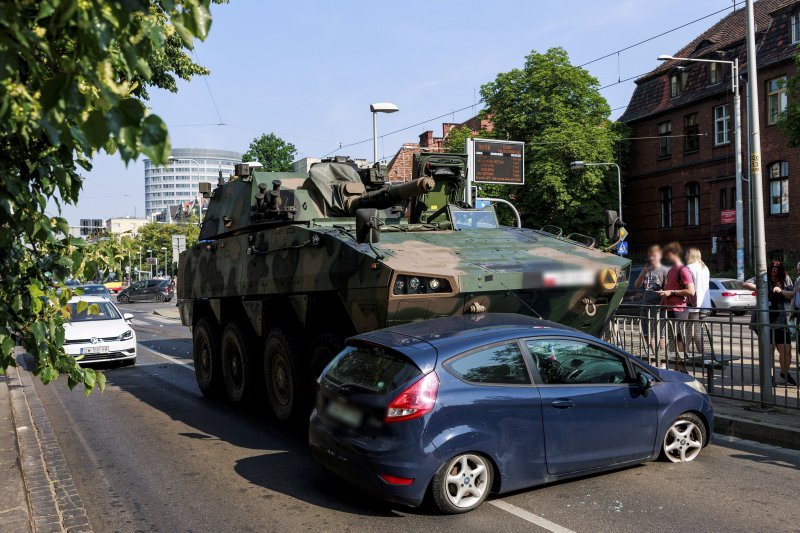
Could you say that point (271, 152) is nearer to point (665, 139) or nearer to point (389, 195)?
point (665, 139)

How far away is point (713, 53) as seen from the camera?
39.3 meters

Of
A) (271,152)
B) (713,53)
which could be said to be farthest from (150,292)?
(713,53)

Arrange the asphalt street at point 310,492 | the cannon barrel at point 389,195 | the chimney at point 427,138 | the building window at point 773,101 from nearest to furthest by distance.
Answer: the asphalt street at point 310,492 < the cannon barrel at point 389,195 < the building window at point 773,101 < the chimney at point 427,138

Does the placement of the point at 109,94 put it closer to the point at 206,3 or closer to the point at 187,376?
the point at 206,3

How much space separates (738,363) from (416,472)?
570 centimetres

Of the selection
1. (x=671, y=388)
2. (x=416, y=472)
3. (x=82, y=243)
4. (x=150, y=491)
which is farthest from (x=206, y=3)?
(x=671, y=388)

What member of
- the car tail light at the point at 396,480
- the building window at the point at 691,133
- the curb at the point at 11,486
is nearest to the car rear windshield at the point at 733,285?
the building window at the point at 691,133

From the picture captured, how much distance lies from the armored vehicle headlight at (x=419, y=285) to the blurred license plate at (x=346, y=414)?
147 centimetres

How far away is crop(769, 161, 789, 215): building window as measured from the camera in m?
35.9

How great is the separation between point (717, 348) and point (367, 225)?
4.96 metres

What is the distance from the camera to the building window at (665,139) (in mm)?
43969

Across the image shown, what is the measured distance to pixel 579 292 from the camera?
800 cm

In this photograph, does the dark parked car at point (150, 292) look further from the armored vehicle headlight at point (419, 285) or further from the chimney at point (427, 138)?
the armored vehicle headlight at point (419, 285)

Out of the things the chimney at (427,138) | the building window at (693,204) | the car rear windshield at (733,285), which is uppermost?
the chimney at (427,138)
